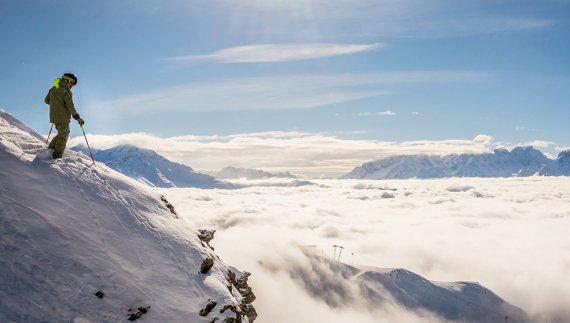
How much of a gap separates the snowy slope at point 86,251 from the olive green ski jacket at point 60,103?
2276 mm

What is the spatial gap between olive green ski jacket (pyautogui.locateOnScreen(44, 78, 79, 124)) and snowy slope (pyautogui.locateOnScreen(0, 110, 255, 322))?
2.28 m

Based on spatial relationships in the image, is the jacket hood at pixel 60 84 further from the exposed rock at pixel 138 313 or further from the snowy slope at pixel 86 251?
the exposed rock at pixel 138 313

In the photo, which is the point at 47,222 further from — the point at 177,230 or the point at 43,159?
the point at 177,230

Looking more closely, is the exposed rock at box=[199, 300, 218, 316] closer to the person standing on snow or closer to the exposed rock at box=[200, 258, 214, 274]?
the exposed rock at box=[200, 258, 214, 274]

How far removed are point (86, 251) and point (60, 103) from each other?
798 cm

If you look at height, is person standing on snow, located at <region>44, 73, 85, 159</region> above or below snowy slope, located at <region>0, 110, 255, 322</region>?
above

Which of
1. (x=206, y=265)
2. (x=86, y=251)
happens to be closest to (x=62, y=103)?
(x=86, y=251)

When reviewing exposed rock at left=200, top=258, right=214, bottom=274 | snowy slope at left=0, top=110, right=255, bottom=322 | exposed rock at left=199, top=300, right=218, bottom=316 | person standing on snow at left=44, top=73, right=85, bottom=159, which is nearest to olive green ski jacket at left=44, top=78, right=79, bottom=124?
person standing on snow at left=44, top=73, right=85, bottom=159

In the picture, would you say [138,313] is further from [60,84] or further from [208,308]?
[60,84]

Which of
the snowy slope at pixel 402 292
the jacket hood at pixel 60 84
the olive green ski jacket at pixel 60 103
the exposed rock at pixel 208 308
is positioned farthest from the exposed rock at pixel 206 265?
the snowy slope at pixel 402 292

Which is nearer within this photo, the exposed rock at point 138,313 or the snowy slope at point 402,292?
the exposed rock at point 138,313

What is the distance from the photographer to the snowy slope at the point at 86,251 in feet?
47.5

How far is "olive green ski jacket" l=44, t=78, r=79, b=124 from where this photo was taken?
63.7ft

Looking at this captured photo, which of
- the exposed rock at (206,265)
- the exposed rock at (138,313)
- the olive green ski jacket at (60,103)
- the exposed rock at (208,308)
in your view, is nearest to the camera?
the exposed rock at (138,313)
